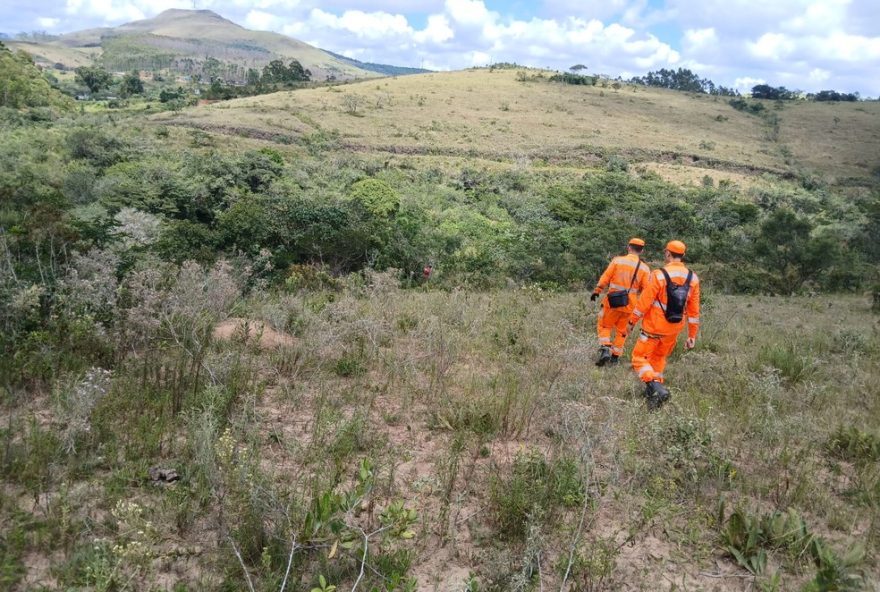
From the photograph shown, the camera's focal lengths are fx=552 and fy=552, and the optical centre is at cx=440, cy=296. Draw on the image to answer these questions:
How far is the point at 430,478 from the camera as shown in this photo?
3.31 meters

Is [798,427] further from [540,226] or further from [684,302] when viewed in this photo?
[540,226]

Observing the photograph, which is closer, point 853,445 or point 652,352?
point 853,445

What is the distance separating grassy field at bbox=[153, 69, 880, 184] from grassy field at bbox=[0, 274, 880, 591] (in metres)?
34.1

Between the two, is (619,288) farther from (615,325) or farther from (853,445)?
(853,445)

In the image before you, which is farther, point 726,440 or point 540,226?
point 540,226

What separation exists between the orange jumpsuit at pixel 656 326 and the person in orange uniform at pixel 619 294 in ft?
2.44

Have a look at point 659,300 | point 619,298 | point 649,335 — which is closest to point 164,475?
point 649,335

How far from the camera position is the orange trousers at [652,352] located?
5082 millimetres

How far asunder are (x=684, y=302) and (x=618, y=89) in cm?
7508

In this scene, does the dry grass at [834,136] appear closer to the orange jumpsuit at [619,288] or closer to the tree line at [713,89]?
the tree line at [713,89]

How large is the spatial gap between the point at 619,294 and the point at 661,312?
0.86m

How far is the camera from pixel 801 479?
11.3 feet

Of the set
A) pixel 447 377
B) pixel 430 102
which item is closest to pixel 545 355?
pixel 447 377

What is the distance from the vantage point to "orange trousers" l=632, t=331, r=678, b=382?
5.08m
